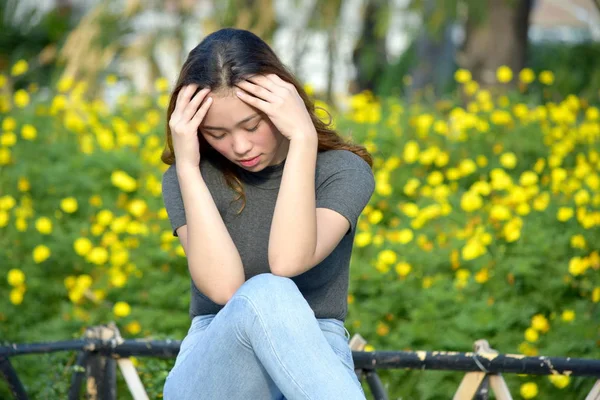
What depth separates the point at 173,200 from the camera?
7.33 feet

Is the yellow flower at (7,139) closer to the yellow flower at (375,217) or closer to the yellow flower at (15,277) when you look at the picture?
the yellow flower at (15,277)

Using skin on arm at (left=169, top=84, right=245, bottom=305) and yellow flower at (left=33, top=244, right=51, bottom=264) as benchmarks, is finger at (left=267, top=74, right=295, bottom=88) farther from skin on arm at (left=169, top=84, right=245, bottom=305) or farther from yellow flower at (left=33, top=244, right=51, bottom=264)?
yellow flower at (left=33, top=244, right=51, bottom=264)

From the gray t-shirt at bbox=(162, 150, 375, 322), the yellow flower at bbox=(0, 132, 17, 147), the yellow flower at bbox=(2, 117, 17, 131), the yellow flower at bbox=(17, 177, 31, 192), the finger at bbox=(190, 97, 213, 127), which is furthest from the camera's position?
the yellow flower at bbox=(2, 117, 17, 131)

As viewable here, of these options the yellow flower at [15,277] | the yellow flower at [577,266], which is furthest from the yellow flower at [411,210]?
the yellow flower at [15,277]

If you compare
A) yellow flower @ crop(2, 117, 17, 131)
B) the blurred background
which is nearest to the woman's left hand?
the blurred background

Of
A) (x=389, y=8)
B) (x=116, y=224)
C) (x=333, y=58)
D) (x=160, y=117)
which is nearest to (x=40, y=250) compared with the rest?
(x=116, y=224)

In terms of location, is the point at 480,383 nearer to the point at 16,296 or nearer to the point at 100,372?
the point at 100,372

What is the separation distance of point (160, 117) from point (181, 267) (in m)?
1.72

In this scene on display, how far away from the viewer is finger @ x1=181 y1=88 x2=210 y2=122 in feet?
6.74

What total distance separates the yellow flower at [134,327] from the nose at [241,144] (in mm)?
1576

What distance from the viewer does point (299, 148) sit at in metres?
2.05

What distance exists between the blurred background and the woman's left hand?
1.12 metres

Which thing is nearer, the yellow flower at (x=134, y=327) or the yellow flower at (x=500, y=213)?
the yellow flower at (x=134, y=327)

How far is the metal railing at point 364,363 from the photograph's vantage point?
2.39m
